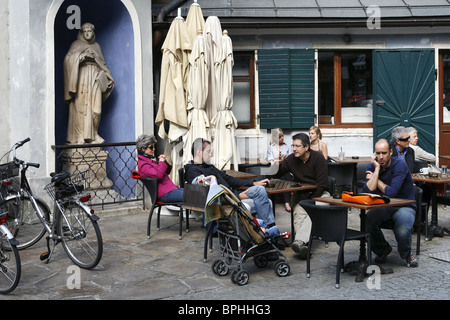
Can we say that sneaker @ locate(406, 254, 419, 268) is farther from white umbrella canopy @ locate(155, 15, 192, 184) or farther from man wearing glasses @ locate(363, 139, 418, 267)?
white umbrella canopy @ locate(155, 15, 192, 184)

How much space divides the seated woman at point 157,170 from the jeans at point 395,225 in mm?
2771

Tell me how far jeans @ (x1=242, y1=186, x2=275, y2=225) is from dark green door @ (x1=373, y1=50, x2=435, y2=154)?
5637 millimetres

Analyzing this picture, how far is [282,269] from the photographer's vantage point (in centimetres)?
663

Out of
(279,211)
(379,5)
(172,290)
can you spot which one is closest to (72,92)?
(279,211)

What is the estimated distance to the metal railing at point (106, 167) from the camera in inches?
424

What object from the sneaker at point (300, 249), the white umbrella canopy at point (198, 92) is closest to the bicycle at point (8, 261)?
the sneaker at point (300, 249)

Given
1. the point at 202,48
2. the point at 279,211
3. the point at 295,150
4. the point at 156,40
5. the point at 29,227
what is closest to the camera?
the point at 295,150

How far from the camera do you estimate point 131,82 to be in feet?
36.8

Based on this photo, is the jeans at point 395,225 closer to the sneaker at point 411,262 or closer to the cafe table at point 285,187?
the sneaker at point 411,262

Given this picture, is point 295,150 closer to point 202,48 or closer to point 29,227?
point 202,48

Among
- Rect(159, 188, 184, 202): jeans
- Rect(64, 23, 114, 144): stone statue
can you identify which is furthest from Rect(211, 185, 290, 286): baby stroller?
Rect(64, 23, 114, 144): stone statue

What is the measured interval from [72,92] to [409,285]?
21.9 feet

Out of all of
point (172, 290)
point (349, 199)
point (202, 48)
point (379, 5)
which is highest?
point (379, 5)

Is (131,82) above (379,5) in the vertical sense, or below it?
below
